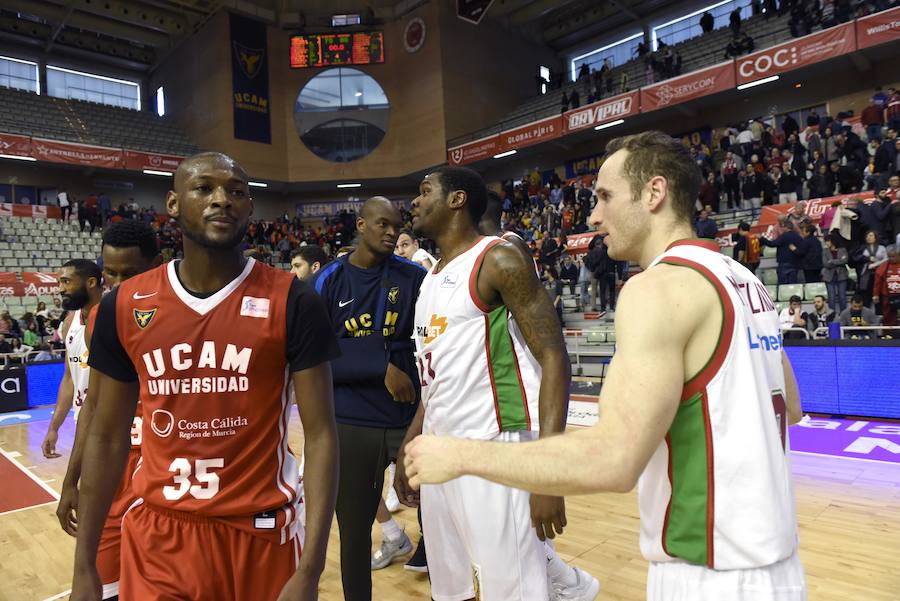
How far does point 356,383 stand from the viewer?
296 cm

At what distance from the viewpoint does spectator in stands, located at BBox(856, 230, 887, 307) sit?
28.6 feet

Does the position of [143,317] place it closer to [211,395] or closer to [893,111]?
[211,395]

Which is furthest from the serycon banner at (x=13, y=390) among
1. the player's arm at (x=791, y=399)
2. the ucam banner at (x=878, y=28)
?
the ucam banner at (x=878, y=28)

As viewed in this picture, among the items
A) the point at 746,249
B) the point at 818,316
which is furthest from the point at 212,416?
the point at 746,249

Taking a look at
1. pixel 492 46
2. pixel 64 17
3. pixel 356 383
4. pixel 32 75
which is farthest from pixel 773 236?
pixel 32 75

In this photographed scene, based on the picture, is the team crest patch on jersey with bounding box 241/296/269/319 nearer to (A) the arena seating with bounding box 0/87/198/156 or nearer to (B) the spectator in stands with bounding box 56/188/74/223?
(B) the spectator in stands with bounding box 56/188/74/223

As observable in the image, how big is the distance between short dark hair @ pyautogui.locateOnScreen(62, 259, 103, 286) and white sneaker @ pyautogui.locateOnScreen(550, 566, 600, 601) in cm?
291

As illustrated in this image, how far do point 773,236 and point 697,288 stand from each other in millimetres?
12196

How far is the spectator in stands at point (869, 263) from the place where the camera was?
8711 millimetres

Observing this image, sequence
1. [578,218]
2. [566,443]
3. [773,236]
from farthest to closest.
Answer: [578,218], [773,236], [566,443]

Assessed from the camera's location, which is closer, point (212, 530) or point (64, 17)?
point (212, 530)

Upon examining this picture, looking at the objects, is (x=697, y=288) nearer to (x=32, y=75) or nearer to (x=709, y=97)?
(x=709, y=97)

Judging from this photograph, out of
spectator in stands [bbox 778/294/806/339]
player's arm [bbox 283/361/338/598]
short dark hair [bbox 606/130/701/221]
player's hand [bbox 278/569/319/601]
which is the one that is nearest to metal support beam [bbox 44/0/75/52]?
spectator in stands [bbox 778/294/806/339]

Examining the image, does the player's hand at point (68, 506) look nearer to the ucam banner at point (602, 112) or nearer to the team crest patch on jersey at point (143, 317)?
the team crest patch on jersey at point (143, 317)
